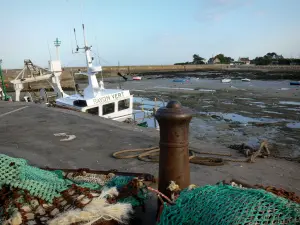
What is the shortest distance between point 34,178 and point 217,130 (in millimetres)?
16121

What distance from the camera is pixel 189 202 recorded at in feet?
7.07

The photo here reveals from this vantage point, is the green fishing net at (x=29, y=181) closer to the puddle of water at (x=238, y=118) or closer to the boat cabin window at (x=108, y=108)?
the boat cabin window at (x=108, y=108)

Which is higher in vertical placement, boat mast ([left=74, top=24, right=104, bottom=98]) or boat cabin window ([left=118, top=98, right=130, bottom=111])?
boat mast ([left=74, top=24, right=104, bottom=98])

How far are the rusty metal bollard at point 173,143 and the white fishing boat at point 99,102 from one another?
1067 centimetres

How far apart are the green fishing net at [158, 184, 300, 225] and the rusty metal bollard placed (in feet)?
1.58

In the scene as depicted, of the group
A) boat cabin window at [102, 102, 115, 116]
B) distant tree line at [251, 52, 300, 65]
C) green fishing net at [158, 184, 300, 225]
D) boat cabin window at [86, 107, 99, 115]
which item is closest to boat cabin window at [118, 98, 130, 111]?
boat cabin window at [102, 102, 115, 116]

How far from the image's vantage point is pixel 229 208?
1903 millimetres

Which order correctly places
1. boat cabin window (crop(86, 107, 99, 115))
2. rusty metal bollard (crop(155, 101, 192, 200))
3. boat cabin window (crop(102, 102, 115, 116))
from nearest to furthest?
rusty metal bollard (crop(155, 101, 192, 200)), boat cabin window (crop(86, 107, 99, 115)), boat cabin window (crop(102, 102, 115, 116))

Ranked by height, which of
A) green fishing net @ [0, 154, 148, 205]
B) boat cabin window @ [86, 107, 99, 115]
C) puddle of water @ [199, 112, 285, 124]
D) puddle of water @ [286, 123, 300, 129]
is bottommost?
puddle of water @ [286, 123, 300, 129]

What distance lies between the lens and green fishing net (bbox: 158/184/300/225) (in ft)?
5.91

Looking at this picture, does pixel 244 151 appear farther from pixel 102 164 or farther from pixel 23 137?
pixel 23 137

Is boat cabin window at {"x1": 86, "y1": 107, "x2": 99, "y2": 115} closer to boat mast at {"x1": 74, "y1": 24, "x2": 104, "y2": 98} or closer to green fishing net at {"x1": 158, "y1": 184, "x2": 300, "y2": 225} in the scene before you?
boat mast at {"x1": 74, "y1": 24, "x2": 104, "y2": 98}

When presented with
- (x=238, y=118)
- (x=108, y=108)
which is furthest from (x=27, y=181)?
(x=238, y=118)

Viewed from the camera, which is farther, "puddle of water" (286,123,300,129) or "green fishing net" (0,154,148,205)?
"puddle of water" (286,123,300,129)
